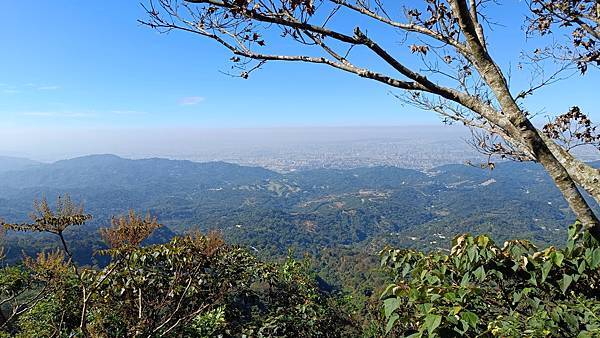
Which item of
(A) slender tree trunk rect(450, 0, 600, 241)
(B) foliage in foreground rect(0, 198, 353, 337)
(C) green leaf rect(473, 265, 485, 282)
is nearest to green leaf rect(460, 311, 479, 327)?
(C) green leaf rect(473, 265, 485, 282)

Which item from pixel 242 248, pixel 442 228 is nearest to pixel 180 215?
pixel 442 228

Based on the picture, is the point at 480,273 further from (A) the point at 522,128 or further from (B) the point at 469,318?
(A) the point at 522,128

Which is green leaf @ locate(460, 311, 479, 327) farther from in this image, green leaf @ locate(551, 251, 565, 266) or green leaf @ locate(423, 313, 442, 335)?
green leaf @ locate(551, 251, 565, 266)

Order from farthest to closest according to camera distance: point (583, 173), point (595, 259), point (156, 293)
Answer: point (156, 293), point (583, 173), point (595, 259)

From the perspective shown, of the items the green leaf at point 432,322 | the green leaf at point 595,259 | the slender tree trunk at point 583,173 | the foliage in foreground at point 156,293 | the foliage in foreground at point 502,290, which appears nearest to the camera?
the green leaf at point 432,322

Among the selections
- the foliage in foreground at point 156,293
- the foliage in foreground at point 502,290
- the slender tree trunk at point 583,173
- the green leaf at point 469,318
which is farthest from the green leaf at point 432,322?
the foliage in foreground at point 156,293

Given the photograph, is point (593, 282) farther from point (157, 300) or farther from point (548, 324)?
point (157, 300)

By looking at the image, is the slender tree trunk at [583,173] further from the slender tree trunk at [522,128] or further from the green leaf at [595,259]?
the green leaf at [595,259]

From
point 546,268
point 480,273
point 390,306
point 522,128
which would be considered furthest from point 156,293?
point 522,128
